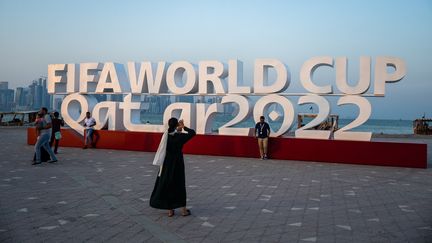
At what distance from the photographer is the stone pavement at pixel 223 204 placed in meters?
5.64

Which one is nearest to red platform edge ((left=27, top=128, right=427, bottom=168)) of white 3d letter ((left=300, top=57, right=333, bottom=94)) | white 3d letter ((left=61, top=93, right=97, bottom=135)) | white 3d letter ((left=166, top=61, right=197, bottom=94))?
white 3d letter ((left=61, top=93, right=97, bottom=135))

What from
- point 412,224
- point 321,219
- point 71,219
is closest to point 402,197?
point 412,224

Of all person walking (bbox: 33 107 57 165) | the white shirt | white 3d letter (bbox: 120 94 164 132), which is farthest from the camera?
the white shirt

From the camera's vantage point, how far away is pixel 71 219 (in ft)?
20.6

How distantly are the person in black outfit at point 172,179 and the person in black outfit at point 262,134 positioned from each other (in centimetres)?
741

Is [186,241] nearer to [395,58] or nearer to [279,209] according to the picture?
[279,209]

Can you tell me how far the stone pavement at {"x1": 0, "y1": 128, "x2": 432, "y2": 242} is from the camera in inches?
222

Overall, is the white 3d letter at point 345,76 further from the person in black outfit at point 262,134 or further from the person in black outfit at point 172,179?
the person in black outfit at point 172,179

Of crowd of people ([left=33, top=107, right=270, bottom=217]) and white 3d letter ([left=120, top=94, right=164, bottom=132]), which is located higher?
white 3d letter ([left=120, top=94, right=164, bottom=132])

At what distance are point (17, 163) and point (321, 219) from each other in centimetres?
920

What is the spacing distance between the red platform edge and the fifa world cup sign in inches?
13.3

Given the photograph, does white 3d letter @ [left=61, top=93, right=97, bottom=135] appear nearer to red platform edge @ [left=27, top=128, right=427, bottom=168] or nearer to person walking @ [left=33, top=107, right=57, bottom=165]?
red platform edge @ [left=27, top=128, right=427, bottom=168]

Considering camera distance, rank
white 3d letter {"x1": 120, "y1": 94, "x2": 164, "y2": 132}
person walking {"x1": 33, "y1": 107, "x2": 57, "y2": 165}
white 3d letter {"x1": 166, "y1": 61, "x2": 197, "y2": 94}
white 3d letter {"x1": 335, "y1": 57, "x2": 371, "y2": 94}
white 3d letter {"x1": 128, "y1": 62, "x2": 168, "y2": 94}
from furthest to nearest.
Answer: white 3d letter {"x1": 120, "y1": 94, "x2": 164, "y2": 132}
white 3d letter {"x1": 128, "y1": 62, "x2": 168, "y2": 94}
white 3d letter {"x1": 166, "y1": 61, "x2": 197, "y2": 94}
white 3d letter {"x1": 335, "y1": 57, "x2": 371, "y2": 94}
person walking {"x1": 33, "y1": 107, "x2": 57, "y2": 165}

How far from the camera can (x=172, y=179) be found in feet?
21.0
